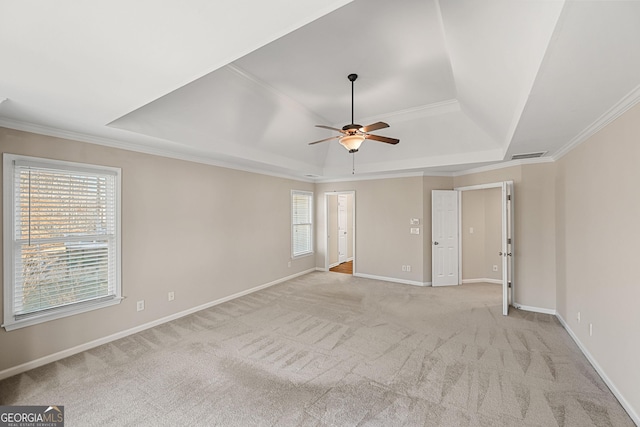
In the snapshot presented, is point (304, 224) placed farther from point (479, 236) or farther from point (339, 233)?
point (479, 236)

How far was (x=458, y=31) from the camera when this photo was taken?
85.3 inches

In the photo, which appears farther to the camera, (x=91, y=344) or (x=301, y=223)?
(x=301, y=223)

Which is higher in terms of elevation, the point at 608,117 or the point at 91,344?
the point at 608,117

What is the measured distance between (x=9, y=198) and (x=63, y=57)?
183cm

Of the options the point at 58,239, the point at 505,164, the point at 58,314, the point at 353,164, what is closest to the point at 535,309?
the point at 505,164

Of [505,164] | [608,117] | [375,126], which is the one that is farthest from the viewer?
[505,164]

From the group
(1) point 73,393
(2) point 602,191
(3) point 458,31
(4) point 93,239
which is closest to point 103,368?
(1) point 73,393

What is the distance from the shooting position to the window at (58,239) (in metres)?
2.57

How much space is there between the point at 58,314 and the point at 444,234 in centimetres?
611

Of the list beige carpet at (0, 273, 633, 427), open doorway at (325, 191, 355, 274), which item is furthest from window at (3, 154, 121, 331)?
open doorway at (325, 191, 355, 274)

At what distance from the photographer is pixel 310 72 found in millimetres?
3113

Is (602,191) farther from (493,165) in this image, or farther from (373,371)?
(373,371)

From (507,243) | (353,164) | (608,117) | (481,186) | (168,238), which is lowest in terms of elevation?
(507,243)

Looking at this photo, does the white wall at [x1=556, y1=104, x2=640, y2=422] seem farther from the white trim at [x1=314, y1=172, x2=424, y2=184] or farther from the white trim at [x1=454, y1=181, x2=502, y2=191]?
the white trim at [x1=314, y1=172, x2=424, y2=184]
